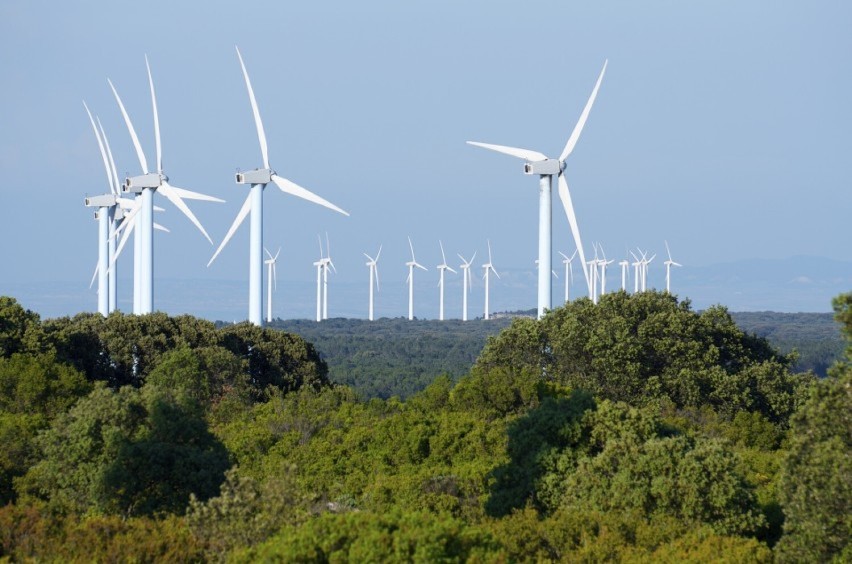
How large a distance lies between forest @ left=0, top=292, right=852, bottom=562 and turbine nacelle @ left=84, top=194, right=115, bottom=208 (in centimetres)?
2253

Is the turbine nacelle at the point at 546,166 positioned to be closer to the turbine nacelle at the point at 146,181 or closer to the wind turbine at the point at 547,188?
the wind turbine at the point at 547,188

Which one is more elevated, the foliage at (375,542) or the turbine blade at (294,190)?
the turbine blade at (294,190)

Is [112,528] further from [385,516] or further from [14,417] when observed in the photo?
[14,417]

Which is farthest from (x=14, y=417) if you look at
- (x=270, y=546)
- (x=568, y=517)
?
(x=270, y=546)

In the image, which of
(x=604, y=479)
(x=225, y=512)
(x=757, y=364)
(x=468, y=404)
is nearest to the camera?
(x=225, y=512)

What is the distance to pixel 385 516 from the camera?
2948 centimetres

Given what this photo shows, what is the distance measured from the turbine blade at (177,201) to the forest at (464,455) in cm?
699

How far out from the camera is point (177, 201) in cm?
8744

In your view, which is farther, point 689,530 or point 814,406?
point 689,530

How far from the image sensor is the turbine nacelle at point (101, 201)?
10562 centimetres

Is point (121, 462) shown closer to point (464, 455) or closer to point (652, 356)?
point (464, 455)

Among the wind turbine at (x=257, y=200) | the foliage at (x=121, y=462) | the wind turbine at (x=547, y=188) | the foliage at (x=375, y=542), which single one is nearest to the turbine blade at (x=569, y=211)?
the wind turbine at (x=547, y=188)

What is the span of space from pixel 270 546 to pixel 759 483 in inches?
1013

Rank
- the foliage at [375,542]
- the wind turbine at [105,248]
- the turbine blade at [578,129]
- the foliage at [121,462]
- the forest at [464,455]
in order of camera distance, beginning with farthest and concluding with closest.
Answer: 1. the wind turbine at [105,248]
2. the turbine blade at [578,129]
3. the foliage at [121,462]
4. the forest at [464,455]
5. the foliage at [375,542]
